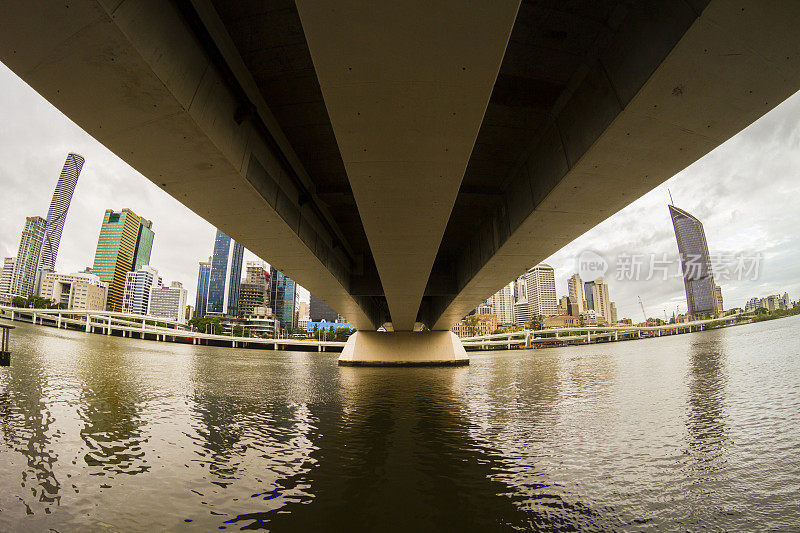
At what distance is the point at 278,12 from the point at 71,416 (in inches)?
399

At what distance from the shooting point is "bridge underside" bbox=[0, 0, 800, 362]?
376 cm

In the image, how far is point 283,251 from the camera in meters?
11.3

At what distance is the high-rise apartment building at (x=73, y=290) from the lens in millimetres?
155000

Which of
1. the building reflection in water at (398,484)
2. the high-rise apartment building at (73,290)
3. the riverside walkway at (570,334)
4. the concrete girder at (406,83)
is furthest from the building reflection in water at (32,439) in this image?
the high-rise apartment building at (73,290)

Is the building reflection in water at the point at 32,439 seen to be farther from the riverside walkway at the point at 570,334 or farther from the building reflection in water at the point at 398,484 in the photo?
the riverside walkway at the point at 570,334

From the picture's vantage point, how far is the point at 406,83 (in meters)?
4.32

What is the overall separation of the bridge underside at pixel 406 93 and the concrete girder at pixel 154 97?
0.08ft

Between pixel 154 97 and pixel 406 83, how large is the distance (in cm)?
317

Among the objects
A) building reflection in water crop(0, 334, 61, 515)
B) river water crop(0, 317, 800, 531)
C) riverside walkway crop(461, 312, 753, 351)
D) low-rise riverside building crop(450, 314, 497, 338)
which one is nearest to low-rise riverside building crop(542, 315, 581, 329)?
low-rise riverside building crop(450, 314, 497, 338)

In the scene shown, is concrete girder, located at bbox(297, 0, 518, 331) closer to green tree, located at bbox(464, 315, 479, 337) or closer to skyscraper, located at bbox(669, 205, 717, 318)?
skyscraper, located at bbox(669, 205, 717, 318)

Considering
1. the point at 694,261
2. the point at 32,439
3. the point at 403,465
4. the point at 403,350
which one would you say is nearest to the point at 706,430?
the point at 403,465

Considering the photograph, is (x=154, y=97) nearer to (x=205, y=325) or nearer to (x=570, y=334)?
(x=205, y=325)

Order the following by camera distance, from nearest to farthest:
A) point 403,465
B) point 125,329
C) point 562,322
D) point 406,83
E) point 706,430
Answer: point 406,83 < point 403,465 < point 706,430 < point 125,329 < point 562,322

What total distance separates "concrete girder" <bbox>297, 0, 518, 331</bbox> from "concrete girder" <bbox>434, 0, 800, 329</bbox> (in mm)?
2035
